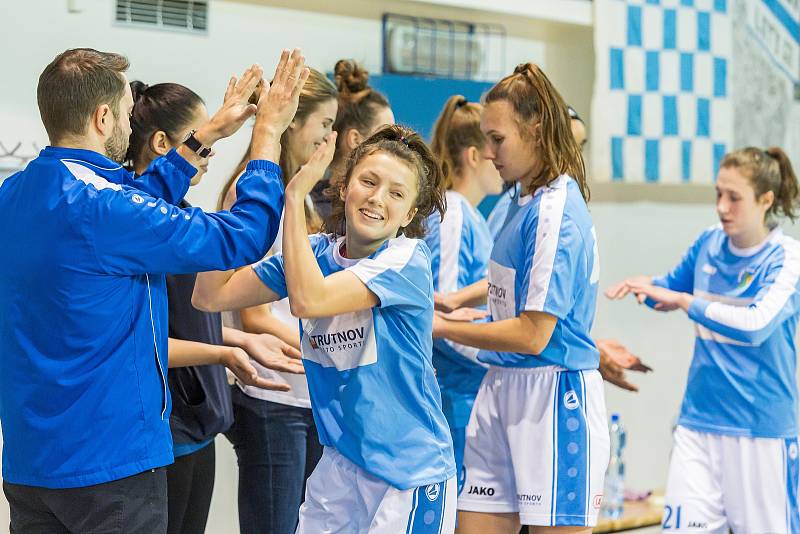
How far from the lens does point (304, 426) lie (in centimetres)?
252

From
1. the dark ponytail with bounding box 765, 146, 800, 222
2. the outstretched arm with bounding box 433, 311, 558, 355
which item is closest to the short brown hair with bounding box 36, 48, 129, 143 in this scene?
the outstretched arm with bounding box 433, 311, 558, 355

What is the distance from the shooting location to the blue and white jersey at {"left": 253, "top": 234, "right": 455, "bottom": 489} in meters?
1.89

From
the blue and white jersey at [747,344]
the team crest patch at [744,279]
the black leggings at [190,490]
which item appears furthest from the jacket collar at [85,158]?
the team crest patch at [744,279]

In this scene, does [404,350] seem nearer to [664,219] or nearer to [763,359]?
[763,359]

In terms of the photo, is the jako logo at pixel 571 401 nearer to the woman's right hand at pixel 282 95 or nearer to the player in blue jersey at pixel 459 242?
the player in blue jersey at pixel 459 242

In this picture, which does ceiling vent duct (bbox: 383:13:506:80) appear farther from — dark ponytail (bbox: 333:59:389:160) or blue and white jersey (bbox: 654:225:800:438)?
A: blue and white jersey (bbox: 654:225:800:438)

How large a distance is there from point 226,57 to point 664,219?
7.95 ft

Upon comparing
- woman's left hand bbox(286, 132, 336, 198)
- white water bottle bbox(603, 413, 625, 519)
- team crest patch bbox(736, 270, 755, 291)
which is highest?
woman's left hand bbox(286, 132, 336, 198)

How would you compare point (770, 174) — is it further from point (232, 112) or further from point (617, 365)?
point (232, 112)

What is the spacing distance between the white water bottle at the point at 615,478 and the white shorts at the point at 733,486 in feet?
3.16

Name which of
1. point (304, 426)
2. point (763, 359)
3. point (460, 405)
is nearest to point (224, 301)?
point (304, 426)

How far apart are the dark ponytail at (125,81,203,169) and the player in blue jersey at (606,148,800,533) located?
5.05 feet

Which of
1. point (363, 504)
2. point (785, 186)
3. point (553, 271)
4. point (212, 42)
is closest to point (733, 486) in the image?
point (785, 186)

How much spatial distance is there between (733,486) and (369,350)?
187cm
